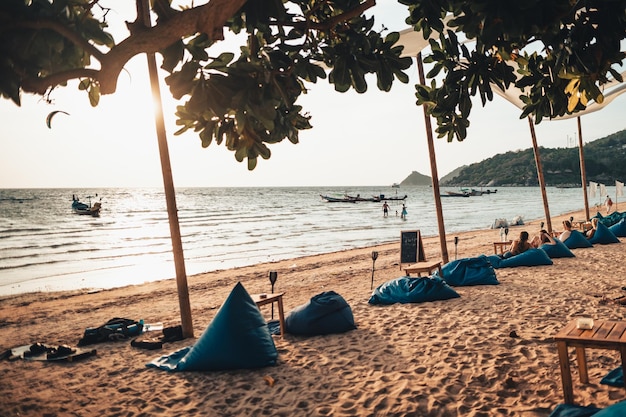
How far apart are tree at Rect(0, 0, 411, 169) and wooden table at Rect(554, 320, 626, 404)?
2.16 metres

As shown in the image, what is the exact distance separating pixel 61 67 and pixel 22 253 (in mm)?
22735

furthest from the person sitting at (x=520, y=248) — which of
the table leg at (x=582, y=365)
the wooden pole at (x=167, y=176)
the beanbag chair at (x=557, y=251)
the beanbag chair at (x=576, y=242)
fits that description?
the wooden pole at (x=167, y=176)

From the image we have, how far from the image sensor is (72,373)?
16.2 feet

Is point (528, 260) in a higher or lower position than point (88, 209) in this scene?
lower

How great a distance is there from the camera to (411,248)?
10578 mm

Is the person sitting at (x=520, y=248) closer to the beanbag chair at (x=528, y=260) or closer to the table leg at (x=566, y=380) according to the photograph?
Answer: the beanbag chair at (x=528, y=260)

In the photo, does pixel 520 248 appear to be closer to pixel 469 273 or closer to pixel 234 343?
pixel 469 273

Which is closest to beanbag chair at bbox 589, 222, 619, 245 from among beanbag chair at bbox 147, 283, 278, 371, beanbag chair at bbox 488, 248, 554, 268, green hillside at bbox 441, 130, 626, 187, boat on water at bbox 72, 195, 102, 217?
beanbag chair at bbox 488, 248, 554, 268

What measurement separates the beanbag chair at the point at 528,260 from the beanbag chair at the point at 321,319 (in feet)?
16.9

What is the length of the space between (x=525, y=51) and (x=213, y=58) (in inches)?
105

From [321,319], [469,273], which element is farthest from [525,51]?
[469,273]

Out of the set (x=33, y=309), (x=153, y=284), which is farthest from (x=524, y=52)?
(x=153, y=284)

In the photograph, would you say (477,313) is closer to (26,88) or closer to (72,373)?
(72,373)

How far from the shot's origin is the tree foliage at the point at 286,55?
2307 millimetres
